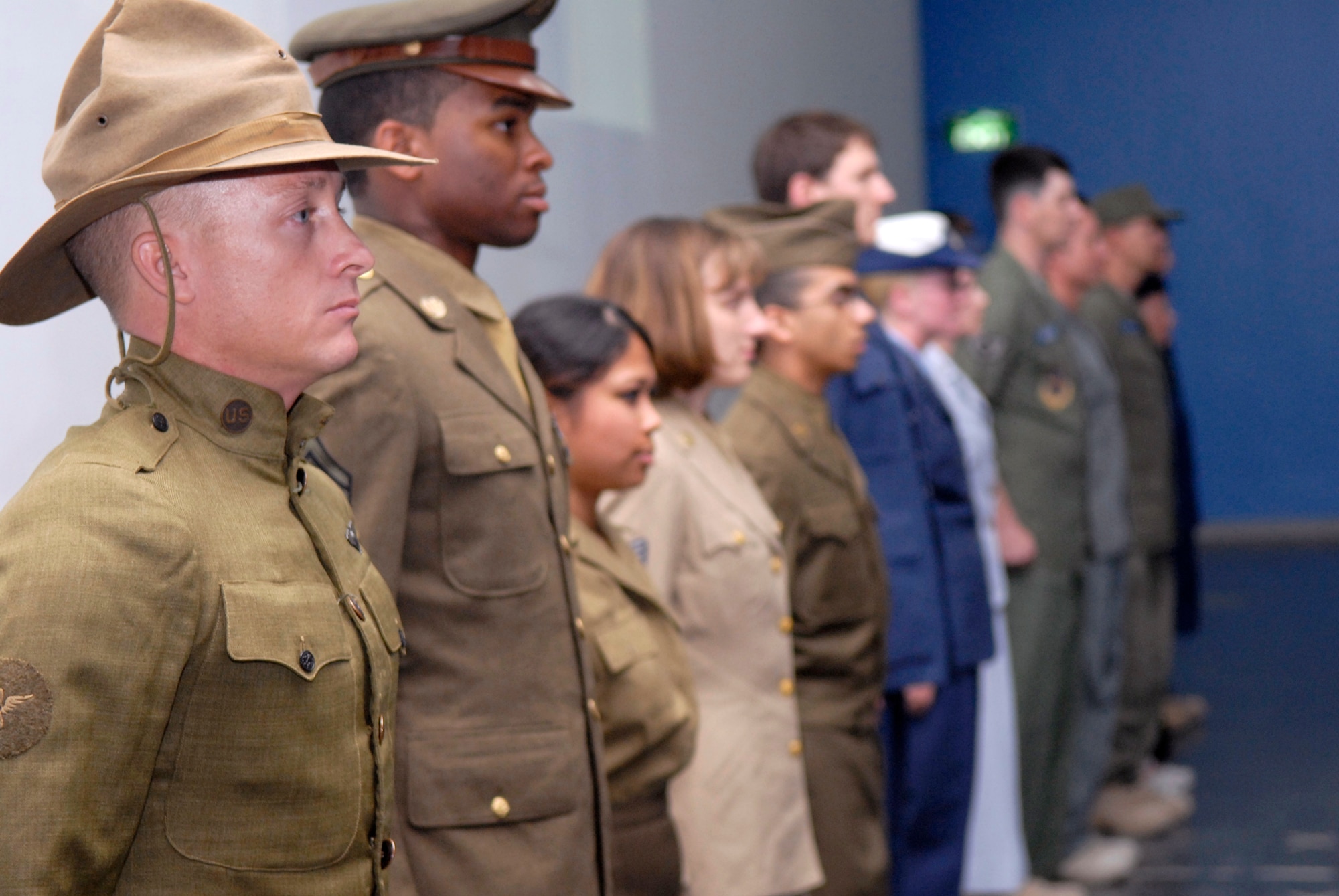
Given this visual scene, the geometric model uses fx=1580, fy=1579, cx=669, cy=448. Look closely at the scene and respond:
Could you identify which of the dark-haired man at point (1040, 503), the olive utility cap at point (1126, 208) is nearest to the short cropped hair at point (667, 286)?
the dark-haired man at point (1040, 503)

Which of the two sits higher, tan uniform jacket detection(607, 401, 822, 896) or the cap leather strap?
the cap leather strap

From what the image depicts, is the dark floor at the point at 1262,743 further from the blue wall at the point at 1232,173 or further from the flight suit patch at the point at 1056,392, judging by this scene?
the flight suit patch at the point at 1056,392

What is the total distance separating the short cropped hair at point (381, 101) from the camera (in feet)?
6.11

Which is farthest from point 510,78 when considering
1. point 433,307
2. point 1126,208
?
point 1126,208

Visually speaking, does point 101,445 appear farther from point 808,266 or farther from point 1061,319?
point 1061,319

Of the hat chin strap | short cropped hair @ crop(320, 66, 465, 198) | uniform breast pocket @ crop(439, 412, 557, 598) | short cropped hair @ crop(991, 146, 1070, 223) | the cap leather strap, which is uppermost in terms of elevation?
the cap leather strap

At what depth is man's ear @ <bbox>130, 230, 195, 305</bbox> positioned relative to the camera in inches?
48.5

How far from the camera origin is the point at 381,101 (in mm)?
1881

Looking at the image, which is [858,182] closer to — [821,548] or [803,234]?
[803,234]

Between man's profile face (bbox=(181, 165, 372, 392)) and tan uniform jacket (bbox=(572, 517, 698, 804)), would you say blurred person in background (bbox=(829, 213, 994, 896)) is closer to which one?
tan uniform jacket (bbox=(572, 517, 698, 804))

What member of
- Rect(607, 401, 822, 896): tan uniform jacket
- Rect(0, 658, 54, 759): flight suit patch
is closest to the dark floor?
Rect(607, 401, 822, 896): tan uniform jacket

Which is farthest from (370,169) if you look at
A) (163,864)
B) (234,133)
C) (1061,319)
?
(1061,319)

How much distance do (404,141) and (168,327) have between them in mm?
717

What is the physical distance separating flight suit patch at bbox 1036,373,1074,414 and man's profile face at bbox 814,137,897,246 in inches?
35.2
